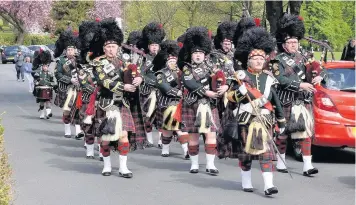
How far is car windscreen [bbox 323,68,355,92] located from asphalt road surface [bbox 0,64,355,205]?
1.07 meters

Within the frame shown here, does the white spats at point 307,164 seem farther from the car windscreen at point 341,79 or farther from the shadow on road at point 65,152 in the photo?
the shadow on road at point 65,152

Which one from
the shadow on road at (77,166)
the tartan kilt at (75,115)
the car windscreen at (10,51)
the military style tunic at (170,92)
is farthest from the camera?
the car windscreen at (10,51)

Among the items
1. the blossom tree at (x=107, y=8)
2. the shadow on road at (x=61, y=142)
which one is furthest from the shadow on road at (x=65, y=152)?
the blossom tree at (x=107, y=8)

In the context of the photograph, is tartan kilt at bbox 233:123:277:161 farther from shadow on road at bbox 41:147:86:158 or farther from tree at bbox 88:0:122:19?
tree at bbox 88:0:122:19

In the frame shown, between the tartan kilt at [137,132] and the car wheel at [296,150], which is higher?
the tartan kilt at [137,132]

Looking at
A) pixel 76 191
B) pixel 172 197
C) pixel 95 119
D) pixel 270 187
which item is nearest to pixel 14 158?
pixel 95 119

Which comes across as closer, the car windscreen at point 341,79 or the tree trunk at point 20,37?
the car windscreen at point 341,79

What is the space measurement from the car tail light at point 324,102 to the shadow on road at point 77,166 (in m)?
3.08

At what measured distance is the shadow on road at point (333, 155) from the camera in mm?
11844

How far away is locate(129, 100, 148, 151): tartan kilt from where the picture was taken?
10.7m

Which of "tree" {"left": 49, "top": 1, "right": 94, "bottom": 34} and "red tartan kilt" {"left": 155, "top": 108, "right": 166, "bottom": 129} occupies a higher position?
"tree" {"left": 49, "top": 1, "right": 94, "bottom": 34}

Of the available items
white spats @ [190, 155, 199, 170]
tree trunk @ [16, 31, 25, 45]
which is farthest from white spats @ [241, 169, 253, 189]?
tree trunk @ [16, 31, 25, 45]

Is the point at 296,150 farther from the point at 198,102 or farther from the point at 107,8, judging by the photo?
the point at 107,8

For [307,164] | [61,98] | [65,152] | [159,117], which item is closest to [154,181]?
[307,164]
